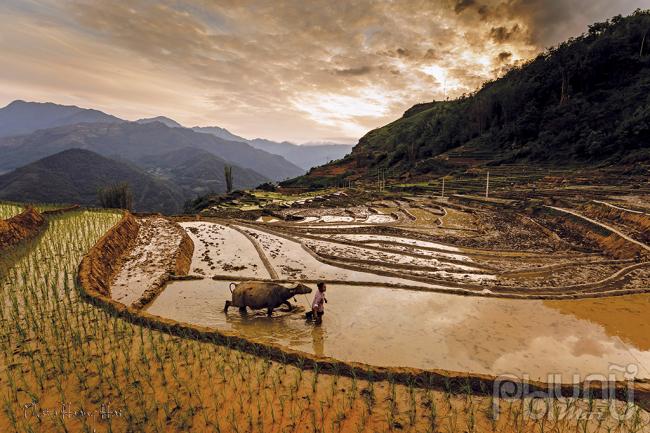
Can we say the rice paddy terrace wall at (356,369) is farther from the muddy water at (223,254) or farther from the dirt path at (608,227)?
the dirt path at (608,227)

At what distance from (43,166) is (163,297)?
24808 centimetres

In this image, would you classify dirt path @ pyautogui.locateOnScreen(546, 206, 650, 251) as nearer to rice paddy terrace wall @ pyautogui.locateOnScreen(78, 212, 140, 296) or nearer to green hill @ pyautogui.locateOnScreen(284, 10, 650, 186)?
green hill @ pyautogui.locateOnScreen(284, 10, 650, 186)

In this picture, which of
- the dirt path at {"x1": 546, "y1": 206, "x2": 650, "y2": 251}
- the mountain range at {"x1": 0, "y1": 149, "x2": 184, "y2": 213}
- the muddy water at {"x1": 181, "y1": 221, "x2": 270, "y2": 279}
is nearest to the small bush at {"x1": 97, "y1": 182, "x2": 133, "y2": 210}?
the muddy water at {"x1": 181, "y1": 221, "x2": 270, "y2": 279}

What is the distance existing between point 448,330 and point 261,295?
237 inches

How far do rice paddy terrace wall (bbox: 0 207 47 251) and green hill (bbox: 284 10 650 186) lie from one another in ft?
186

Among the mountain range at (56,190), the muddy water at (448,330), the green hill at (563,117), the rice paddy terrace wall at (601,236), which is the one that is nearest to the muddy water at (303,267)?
the muddy water at (448,330)

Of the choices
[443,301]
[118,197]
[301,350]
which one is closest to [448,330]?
[443,301]

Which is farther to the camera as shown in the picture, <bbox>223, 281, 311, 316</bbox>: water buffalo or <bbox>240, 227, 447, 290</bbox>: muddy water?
<bbox>240, 227, 447, 290</bbox>: muddy water

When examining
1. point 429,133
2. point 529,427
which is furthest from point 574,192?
point 429,133

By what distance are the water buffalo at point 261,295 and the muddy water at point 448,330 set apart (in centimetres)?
49

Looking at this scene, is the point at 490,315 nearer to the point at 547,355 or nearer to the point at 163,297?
the point at 547,355

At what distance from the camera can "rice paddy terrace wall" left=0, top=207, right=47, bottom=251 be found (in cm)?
1477

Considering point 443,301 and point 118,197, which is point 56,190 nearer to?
point 118,197

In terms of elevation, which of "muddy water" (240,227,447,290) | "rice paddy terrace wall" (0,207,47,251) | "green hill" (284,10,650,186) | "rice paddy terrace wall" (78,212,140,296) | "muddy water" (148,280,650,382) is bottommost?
"muddy water" (148,280,650,382)
